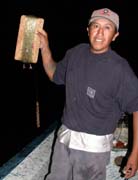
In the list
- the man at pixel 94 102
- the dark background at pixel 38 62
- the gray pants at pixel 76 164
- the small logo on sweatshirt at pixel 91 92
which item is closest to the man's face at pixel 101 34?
the man at pixel 94 102

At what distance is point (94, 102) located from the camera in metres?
3.21

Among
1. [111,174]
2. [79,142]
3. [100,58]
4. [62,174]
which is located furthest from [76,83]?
[111,174]

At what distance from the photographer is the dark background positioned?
8445 millimetres

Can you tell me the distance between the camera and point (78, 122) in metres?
3.34

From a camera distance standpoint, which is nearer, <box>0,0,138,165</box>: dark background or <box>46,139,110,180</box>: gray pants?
<box>46,139,110,180</box>: gray pants

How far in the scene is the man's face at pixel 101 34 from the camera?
309cm

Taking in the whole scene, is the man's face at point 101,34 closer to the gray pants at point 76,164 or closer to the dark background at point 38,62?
the gray pants at point 76,164

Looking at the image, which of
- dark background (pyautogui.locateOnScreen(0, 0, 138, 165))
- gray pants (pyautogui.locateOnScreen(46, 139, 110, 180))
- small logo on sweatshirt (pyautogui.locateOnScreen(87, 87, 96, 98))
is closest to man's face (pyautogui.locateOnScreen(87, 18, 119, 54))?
small logo on sweatshirt (pyautogui.locateOnScreen(87, 87, 96, 98))

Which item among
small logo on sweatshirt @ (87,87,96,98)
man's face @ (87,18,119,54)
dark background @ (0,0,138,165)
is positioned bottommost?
dark background @ (0,0,138,165)

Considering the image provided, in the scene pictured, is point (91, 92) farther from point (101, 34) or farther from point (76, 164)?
point (76, 164)

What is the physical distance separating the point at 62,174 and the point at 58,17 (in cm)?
2482

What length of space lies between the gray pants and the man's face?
103 centimetres

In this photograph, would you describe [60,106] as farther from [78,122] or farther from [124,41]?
[124,41]

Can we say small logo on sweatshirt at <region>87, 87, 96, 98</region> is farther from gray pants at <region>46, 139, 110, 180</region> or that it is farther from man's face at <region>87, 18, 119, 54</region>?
gray pants at <region>46, 139, 110, 180</region>
